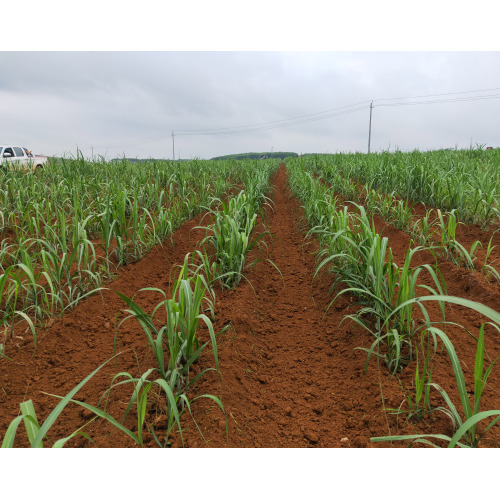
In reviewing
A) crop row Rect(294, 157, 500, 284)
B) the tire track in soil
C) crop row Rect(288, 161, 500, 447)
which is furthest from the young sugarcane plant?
crop row Rect(294, 157, 500, 284)

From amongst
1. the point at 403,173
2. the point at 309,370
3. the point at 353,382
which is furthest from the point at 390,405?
the point at 403,173

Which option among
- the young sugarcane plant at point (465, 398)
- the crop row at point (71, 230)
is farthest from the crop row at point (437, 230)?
the crop row at point (71, 230)

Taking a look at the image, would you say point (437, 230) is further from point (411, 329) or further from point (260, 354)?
point (260, 354)

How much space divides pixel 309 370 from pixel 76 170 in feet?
17.6

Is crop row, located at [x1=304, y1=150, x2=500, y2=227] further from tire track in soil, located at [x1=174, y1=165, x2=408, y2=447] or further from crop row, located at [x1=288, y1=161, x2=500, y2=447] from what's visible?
tire track in soil, located at [x1=174, y1=165, x2=408, y2=447]

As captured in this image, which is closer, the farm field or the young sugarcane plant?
the young sugarcane plant

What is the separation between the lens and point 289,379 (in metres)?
1.92

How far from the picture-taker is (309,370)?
2.00 metres

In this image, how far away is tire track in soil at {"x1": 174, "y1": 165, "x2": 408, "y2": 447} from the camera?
4.96 ft

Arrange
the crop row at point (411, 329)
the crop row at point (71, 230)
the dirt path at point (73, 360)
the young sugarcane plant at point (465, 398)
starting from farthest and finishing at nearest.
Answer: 1. the crop row at point (71, 230)
2. the dirt path at point (73, 360)
3. the crop row at point (411, 329)
4. the young sugarcane plant at point (465, 398)

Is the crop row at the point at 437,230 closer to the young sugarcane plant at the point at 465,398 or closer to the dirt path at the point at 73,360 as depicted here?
the young sugarcane plant at the point at 465,398

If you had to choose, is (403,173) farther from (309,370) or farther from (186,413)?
(186,413)

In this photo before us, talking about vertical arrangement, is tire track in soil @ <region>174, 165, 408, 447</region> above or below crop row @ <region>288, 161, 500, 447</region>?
below

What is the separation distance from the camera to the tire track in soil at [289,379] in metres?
1.51
